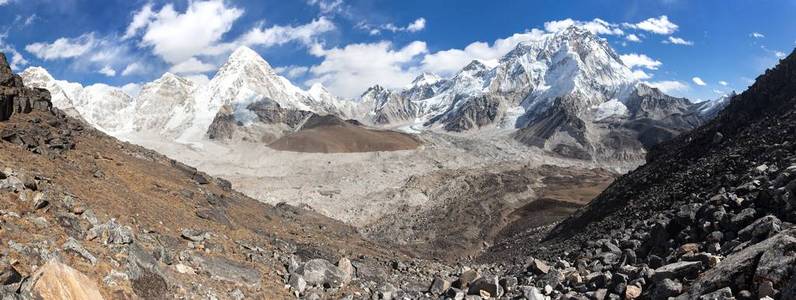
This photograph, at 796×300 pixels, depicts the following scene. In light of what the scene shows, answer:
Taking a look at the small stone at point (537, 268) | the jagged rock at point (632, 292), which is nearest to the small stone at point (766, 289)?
the jagged rock at point (632, 292)

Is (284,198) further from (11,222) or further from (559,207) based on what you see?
(11,222)

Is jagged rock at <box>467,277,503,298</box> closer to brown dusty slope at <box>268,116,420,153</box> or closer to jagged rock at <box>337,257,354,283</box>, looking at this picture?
jagged rock at <box>337,257,354,283</box>

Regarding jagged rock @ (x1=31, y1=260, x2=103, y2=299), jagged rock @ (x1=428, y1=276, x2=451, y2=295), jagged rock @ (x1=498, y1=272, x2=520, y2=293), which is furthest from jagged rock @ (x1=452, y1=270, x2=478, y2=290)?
jagged rock @ (x1=31, y1=260, x2=103, y2=299)

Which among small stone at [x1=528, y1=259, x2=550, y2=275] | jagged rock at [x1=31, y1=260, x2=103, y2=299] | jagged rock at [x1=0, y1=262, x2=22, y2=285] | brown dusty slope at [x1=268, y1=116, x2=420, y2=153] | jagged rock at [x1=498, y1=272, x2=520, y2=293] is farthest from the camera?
brown dusty slope at [x1=268, y1=116, x2=420, y2=153]

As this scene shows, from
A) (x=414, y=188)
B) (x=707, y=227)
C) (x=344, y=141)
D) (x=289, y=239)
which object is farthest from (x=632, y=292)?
(x=344, y=141)

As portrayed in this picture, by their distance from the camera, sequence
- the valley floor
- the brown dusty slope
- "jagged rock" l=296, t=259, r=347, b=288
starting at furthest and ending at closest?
Answer: the brown dusty slope → the valley floor → "jagged rock" l=296, t=259, r=347, b=288

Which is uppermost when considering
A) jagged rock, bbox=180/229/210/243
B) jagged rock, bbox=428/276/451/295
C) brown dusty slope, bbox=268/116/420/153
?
brown dusty slope, bbox=268/116/420/153

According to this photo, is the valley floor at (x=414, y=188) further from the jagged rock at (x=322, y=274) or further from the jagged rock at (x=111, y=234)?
the jagged rock at (x=111, y=234)
